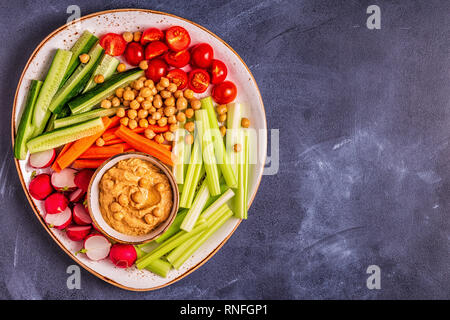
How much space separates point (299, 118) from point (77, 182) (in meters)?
2.02

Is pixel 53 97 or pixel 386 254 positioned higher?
pixel 53 97

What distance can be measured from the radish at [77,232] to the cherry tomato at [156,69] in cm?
136

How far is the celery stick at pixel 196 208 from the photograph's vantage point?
3043mm

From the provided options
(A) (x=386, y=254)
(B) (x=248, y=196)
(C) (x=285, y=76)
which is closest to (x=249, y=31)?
(C) (x=285, y=76)

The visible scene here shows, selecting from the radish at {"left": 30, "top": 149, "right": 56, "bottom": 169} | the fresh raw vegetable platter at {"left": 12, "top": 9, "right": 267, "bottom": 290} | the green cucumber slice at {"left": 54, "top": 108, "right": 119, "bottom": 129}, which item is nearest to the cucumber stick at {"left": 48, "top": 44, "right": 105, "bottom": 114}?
the fresh raw vegetable platter at {"left": 12, "top": 9, "right": 267, "bottom": 290}

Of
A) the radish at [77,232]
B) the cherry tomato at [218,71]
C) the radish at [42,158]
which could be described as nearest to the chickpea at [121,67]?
the cherry tomato at [218,71]

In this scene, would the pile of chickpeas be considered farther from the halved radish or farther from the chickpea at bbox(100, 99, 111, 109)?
the halved radish

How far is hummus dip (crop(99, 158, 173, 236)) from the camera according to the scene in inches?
104

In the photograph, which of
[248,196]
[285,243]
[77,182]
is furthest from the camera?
[285,243]

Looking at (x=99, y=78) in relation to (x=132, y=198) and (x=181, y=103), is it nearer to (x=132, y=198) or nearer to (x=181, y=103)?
(x=181, y=103)

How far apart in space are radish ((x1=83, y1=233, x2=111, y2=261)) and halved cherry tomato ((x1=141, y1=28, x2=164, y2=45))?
165cm

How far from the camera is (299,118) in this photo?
338 cm

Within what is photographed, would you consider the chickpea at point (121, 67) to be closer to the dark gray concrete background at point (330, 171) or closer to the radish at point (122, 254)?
the dark gray concrete background at point (330, 171)

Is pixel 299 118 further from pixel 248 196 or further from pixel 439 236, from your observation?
pixel 439 236
